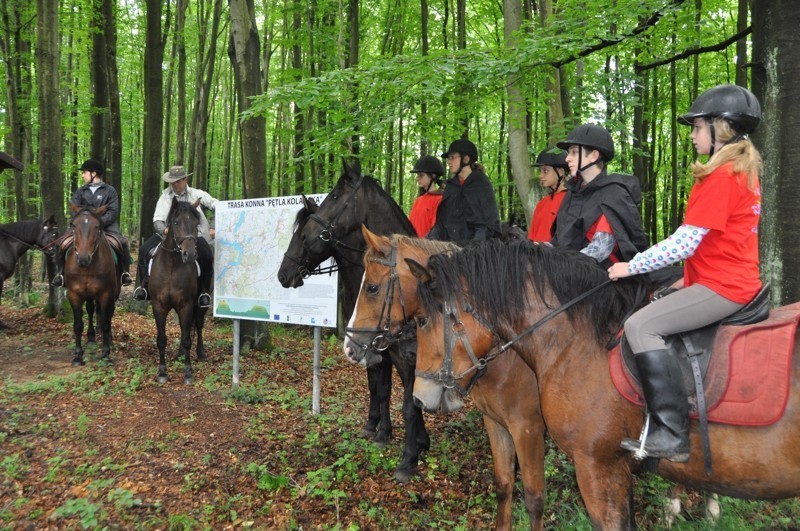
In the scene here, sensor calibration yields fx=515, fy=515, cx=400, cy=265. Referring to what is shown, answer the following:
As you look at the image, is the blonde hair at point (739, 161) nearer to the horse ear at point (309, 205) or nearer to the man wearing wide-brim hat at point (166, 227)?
the horse ear at point (309, 205)

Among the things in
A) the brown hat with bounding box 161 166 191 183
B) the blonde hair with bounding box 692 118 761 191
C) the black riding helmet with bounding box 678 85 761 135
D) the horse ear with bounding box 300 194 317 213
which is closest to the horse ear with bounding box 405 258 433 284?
the blonde hair with bounding box 692 118 761 191

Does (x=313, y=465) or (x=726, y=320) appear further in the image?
(x=313, y=465)

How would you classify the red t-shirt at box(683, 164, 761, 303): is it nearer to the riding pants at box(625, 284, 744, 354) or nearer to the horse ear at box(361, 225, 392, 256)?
the riding pants at box(625, 284, 744, 354)

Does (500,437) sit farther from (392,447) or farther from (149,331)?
(149,331)

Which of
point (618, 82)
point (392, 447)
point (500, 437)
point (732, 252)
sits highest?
point (618, 82)

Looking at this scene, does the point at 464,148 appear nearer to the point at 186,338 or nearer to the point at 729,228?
the point at 729,228

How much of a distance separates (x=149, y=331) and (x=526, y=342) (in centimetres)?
1014

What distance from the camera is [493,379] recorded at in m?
3.76

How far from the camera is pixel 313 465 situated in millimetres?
5051

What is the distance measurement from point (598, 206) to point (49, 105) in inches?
430

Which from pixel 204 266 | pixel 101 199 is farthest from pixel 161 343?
pixel 101 199

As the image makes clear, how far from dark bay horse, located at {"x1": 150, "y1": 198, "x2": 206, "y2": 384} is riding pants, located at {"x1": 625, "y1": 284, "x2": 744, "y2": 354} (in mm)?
6564

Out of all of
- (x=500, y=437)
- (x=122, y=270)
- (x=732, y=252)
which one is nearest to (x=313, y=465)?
(x=500, y=437)

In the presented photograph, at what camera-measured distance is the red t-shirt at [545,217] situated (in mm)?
6633
